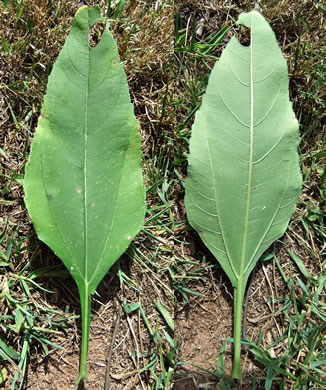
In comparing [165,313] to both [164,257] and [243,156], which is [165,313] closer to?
[164,257]

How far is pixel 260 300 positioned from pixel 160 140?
0.75m

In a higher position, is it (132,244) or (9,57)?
(9,57)

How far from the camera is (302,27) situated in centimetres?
199

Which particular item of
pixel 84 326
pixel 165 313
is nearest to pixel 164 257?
pixel 165 313

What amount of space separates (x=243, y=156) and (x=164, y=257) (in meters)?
0.50

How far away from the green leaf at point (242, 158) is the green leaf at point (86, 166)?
0.85 feet

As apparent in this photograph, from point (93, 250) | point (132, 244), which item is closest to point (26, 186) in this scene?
point (93, 250)

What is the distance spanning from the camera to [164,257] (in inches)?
72.4

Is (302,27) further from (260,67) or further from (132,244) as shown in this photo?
(132,244)

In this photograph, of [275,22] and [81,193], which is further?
[275,22]

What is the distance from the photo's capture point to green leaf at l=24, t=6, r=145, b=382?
1.68 meters

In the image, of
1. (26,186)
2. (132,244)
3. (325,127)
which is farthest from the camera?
(325,127)

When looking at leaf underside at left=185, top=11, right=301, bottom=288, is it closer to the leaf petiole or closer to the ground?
the ground

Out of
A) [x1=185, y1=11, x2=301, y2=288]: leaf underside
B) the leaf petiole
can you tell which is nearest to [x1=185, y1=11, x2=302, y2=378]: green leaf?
[x1=185, y1=11, x2=301, y2=288]: leaf underside
